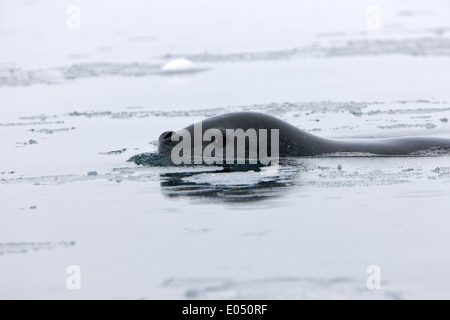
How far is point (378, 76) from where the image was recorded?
65.3 feet

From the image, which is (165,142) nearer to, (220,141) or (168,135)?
(168,135)

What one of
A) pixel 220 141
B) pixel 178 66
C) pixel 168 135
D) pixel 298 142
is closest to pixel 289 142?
pixel 298 142

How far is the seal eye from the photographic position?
414 inches

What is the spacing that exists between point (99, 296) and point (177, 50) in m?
20.1

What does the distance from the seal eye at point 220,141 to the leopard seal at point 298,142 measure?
2 cm

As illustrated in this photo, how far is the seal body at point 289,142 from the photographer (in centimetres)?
1063

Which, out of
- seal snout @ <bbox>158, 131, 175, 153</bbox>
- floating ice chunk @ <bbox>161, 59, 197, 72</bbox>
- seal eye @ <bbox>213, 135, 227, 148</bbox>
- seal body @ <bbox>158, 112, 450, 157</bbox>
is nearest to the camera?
seal eye @ <bbox>213, 135, 227, 148</bbox>

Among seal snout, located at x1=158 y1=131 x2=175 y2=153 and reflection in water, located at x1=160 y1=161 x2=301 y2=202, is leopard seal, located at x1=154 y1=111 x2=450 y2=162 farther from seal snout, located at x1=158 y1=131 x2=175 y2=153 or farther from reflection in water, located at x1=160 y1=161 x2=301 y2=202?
reflection in water, located at x1=160 y1=161 x2=301 y2=202

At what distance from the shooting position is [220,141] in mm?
10539

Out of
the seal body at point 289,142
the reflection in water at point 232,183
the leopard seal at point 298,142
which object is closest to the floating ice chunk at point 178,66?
the leopard seal at point 298,142

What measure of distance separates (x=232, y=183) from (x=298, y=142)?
1481 mm

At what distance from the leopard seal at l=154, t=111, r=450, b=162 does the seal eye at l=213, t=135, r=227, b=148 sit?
0.05ft

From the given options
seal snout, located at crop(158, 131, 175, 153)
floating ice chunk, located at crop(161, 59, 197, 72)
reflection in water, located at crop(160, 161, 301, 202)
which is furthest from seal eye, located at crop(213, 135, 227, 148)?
floating ice chunk, located at crop(161, 59, 197, 72)
